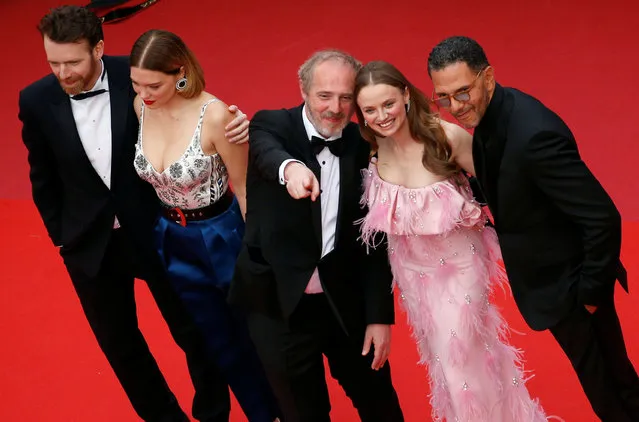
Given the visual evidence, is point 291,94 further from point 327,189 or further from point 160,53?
point 327,189

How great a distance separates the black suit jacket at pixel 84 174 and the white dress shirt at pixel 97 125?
0.02m

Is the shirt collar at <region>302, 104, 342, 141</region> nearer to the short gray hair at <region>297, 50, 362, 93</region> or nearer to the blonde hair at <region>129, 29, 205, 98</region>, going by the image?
the short gray hair at <region>297, 50, 362, 93</region>

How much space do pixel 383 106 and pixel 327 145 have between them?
0.76ft

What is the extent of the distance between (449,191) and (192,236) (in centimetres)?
98

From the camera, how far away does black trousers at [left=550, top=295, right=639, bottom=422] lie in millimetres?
3293

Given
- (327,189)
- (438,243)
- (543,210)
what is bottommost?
(438,243)

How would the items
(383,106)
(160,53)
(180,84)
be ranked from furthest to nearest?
(180,84)
(160,53)
(383,106)

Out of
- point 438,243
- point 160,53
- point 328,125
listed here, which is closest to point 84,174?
point 160,53

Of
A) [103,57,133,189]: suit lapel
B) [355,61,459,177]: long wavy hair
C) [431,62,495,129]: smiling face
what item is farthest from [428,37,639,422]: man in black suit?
[103,57,133,189]: suit lapel

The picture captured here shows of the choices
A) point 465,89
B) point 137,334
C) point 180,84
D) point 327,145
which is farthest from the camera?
point 137,334

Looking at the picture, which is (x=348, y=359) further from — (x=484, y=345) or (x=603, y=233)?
(x=603, y=233)

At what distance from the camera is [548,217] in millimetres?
3209

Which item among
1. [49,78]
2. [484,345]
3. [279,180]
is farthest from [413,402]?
[49,78]

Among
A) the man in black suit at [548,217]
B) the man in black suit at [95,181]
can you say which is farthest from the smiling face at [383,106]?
the man in black suit at [95,181]
